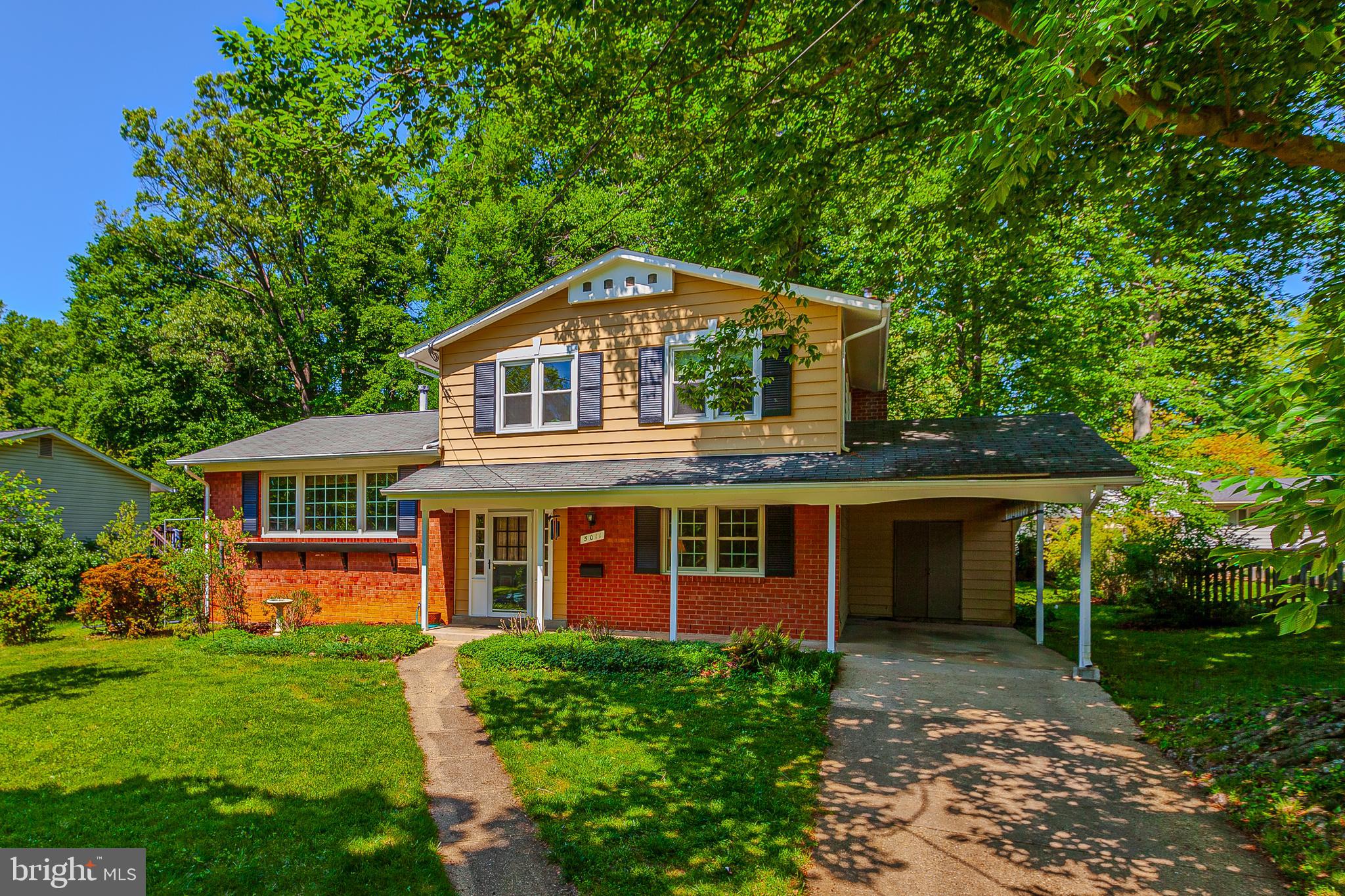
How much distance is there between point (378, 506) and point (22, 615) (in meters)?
6.31

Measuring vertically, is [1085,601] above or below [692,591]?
above

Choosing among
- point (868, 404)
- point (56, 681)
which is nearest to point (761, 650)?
point (868, 404)

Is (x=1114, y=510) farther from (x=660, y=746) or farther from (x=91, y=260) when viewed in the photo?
(x=91, y=260)

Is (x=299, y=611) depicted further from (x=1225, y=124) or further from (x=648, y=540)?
(x=1225, y=124)

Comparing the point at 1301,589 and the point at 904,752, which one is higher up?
the point at 1301,589

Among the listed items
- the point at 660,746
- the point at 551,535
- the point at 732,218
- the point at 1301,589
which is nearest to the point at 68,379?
the point at 551,535

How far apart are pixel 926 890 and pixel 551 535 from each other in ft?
30.4

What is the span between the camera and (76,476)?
2006cm

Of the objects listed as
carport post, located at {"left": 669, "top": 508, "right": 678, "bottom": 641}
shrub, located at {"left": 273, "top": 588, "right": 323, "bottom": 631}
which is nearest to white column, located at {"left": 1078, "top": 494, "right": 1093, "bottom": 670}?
carport post, located at {"left": 669, "top": 508, "right": 678, "bottom": 641}

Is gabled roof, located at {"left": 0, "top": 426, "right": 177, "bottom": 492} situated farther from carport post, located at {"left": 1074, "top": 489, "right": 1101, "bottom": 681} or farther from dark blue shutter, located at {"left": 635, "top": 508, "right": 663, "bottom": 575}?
carport post, located at {"left": 1074, "top": 489, "right": 1101, "bottom": 681}

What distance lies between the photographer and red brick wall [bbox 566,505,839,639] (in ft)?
35.8

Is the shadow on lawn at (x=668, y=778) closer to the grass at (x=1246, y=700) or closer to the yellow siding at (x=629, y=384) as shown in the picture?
the grass at (x=1246, y=700)

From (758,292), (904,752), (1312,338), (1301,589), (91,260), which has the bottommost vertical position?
(904,752)

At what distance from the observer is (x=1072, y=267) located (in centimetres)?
1571
